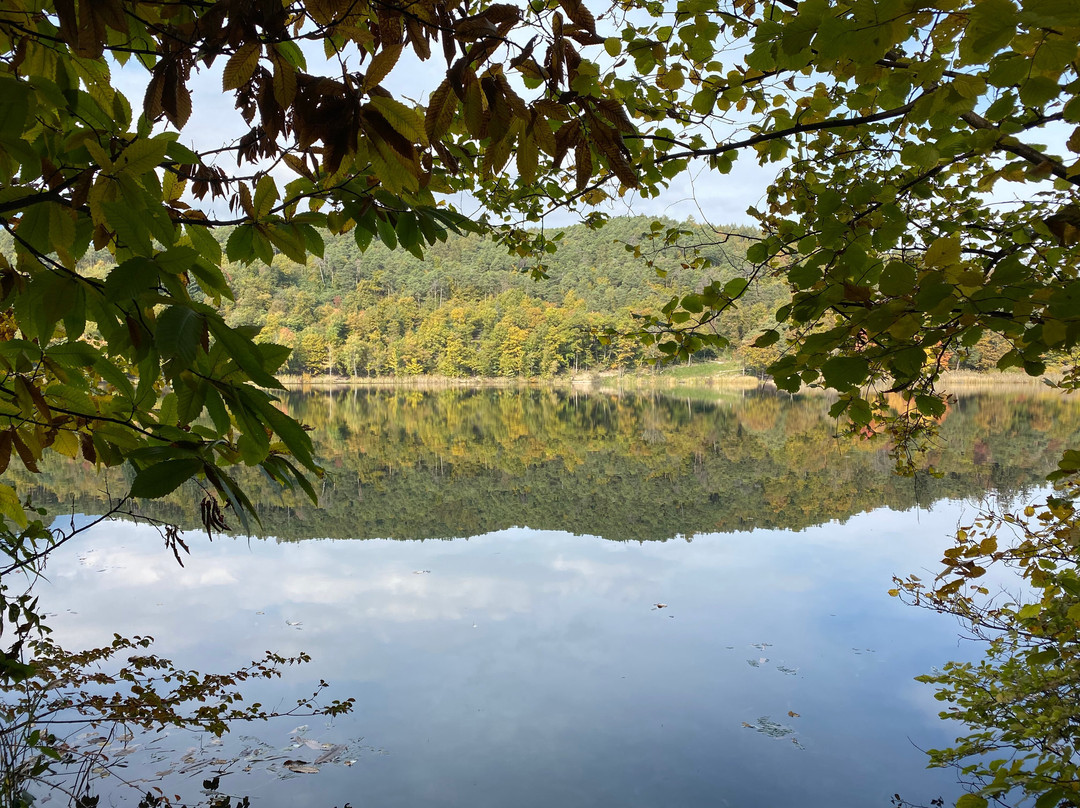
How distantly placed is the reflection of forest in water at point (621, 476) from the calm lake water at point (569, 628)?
102mm

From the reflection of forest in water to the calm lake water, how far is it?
10cm

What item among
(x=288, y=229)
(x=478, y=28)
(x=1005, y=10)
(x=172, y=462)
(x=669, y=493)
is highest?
(x=1005, y=10)

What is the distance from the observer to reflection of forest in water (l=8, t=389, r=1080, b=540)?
10.8 meters

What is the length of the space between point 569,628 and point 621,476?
25.2ft

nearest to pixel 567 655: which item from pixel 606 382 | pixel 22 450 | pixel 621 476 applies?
pixel 22 450

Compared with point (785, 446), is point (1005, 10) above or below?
above

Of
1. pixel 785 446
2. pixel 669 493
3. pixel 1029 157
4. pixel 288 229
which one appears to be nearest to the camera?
pixel 288 229

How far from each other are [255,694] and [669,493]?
8.67 m

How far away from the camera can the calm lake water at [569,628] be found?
422 cm

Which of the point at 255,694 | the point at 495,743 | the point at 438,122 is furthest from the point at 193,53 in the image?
the point at 255,694

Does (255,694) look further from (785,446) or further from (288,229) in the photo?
(785,446)

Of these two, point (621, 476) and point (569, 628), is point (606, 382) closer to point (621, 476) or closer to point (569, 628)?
point (621, 476)

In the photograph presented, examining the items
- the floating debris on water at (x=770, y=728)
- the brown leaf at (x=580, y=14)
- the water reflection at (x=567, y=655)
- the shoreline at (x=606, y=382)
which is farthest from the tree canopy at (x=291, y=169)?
the shoreline at (x=606, y=382)

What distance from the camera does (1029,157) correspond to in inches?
67.8
